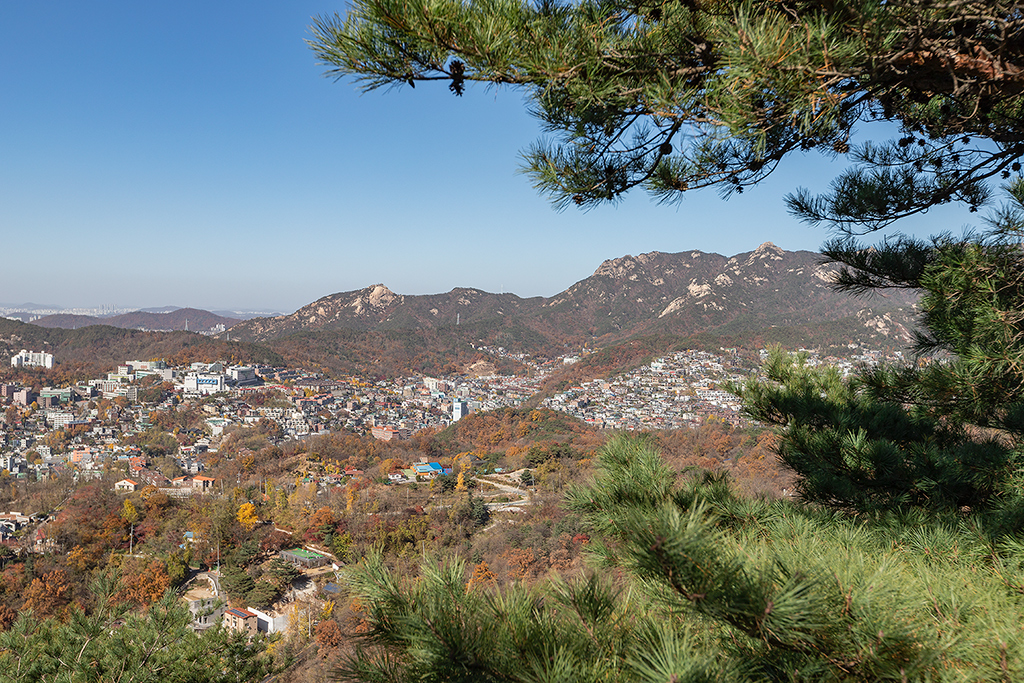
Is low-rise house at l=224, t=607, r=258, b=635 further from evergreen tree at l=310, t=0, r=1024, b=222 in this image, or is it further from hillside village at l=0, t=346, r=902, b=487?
evergreen tree at l=310, t=0, r=1024, b=222

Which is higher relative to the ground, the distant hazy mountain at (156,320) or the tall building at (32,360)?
the distant hazy mountain at (156,320)

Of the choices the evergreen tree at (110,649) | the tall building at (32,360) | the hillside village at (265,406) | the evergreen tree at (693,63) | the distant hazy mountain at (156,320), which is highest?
the evergreen tree at (693,63)

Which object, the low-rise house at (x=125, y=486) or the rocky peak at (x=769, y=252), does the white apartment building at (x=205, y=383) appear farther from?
the rocky peak at (x=769, y=252)

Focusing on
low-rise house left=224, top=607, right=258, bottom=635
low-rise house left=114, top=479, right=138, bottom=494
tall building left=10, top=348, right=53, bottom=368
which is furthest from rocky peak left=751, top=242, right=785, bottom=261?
tall building left=10, top=348, right=53, bottom=368

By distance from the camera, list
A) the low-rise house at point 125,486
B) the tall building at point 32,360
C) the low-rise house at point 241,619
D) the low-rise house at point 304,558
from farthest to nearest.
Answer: the tall building at point 32,360 → the low-rise house at point 125,486 → the low-rise house at point 304,558 → the low-rise house at point 241,619

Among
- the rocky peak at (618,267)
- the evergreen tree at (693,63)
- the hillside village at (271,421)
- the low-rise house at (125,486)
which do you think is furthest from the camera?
the rocky peak at (618,267)

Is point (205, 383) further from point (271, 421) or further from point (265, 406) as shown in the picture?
point (271, 421)

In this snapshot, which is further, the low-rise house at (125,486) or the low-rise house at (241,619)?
the low-rise house at (125,486)

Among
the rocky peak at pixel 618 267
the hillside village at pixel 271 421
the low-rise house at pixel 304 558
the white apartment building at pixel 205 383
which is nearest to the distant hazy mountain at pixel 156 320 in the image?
the hillside village at pixel 271 421

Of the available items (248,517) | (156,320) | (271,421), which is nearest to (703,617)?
(248,517)

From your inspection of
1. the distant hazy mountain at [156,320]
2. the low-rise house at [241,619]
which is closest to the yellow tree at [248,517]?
the low-rise house at [241,619]

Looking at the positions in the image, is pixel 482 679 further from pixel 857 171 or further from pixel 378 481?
pixel 378 481
